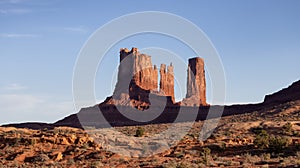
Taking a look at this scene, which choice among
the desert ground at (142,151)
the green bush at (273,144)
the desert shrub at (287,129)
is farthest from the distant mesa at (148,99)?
the green bush at (273,144)

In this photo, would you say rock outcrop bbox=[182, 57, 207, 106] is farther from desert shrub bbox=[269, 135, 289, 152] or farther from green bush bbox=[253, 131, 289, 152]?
desert shrub bbox=[269, 135, 289, 152]

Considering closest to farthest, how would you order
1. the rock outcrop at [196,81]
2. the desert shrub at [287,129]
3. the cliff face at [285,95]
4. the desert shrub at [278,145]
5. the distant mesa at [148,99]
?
the desert shrub at [278,145] < the desert shrub at [287,129] < the cliff face at [285,95] < the distant mesa at [148,99] < the rock outcrop at [196,81]

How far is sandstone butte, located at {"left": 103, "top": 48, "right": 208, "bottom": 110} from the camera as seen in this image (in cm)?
9181

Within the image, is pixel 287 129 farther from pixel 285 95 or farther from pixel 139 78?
pixel 139 78

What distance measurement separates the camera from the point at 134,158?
24094mm

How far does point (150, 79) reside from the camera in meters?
97.5

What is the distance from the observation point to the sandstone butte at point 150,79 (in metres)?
91.8

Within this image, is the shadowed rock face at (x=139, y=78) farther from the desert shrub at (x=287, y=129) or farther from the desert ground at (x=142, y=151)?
the desert ground at (x=142, y=151)

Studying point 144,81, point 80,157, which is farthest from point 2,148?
point 144,81

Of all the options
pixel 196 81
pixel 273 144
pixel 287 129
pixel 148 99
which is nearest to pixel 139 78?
pixel 148 99

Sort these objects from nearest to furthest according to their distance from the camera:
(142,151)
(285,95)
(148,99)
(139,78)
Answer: (142,151) < (285,95) < (148,99) < (139,78)

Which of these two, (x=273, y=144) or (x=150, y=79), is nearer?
(x=273, y=144)

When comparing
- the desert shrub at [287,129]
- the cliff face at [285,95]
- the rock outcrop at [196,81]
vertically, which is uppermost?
the rock outcrop at [196,81]

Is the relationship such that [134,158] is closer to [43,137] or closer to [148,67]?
[43,137]
